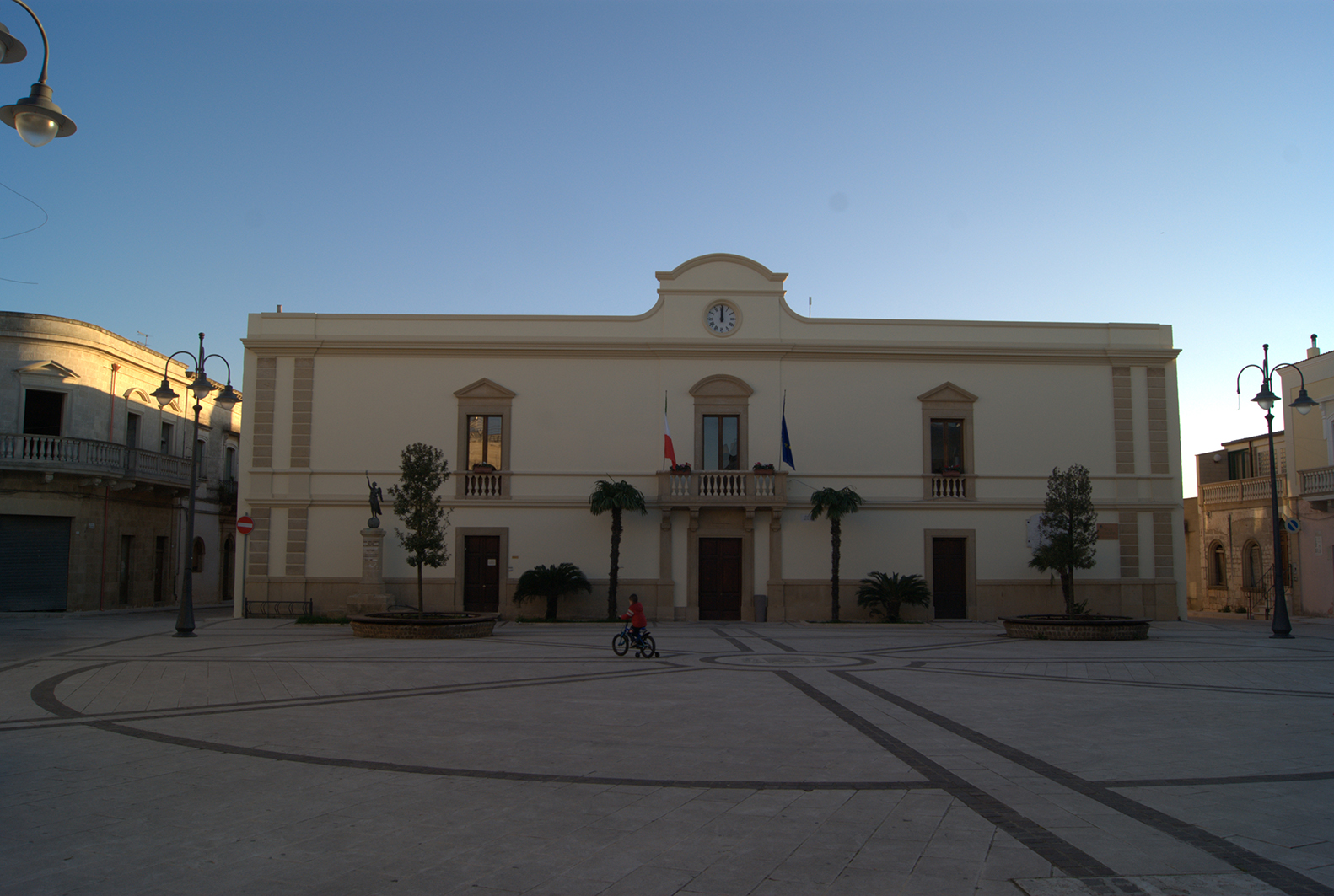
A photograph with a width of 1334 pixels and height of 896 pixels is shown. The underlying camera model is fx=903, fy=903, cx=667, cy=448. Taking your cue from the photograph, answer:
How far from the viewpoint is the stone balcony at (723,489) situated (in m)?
26.4

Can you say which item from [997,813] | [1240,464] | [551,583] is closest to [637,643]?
[551,583]

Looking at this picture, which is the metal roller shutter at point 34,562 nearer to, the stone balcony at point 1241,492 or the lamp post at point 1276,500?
the lamp post at point 1276,500

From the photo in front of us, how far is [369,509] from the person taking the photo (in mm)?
26891

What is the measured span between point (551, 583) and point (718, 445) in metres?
6.58

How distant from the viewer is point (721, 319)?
91.5 ft

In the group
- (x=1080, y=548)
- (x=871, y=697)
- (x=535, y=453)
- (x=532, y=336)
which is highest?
(x=532, y=336)

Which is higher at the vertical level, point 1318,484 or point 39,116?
point 39,116

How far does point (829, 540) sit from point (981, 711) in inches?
641

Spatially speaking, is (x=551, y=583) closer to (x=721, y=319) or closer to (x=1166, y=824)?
(x=721, y=319)

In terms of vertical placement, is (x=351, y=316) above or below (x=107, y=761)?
above

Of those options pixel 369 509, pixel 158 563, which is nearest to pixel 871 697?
pixel 369 509

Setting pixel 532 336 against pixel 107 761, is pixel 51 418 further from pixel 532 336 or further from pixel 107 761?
pixel 107 761

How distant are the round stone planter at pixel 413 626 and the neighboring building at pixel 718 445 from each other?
20.3ft

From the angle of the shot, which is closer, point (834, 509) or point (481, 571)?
point (834, 509)
